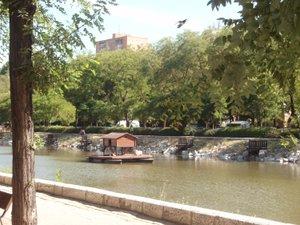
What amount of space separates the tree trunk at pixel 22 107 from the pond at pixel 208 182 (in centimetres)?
782

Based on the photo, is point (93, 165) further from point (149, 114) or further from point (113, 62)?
point (113, 62)

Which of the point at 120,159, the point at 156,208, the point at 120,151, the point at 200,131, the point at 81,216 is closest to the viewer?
the point at 156,208

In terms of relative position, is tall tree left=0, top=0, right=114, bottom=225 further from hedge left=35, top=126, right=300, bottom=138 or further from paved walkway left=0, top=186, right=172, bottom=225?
hedge left=35, top=126, right=300, bottom=138

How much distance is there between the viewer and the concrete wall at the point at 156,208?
8.31m

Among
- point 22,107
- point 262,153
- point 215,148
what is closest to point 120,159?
point 215,148

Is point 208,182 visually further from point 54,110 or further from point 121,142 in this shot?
point 54,110

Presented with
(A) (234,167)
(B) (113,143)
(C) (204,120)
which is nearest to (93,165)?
(B) (113,143)

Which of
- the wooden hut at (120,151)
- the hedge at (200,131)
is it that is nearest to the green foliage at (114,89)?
the hedge at (200,131)

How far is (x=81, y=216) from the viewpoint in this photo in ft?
32.3

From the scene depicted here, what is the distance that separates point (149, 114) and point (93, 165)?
17355mm

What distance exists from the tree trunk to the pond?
7815 millimetres

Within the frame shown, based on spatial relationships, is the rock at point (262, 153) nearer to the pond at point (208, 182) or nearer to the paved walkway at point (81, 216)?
the pond at point (208, 182)

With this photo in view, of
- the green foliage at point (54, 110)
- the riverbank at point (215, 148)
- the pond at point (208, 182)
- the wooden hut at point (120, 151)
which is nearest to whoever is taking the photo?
the pond at point (208, 182)

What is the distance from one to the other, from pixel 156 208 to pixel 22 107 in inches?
158
